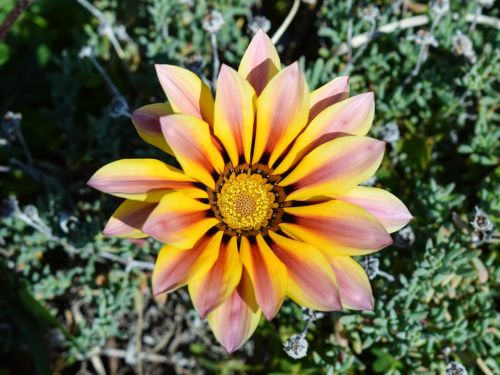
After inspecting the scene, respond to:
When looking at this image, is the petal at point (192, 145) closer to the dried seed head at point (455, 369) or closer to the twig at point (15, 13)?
the twig at point (15, 13)

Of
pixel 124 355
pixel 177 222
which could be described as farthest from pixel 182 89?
pixel 124 355

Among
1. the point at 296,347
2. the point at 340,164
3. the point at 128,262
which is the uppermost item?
the point at 340,164

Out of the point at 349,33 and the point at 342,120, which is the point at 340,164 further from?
the point at 349,33

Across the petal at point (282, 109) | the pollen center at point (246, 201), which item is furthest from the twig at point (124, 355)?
the petal at point (282, 109)

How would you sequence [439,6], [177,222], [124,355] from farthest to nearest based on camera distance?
1. [124,355]
2. [439,6]
3. [177,222]

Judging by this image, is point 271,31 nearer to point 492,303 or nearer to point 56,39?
point 56,39

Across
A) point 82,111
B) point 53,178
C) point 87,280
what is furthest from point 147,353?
point 82,111

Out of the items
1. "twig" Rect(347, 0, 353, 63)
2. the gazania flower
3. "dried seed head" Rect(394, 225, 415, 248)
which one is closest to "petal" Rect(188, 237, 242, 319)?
the gazania flower

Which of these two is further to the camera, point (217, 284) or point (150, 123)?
point (150, 123)
